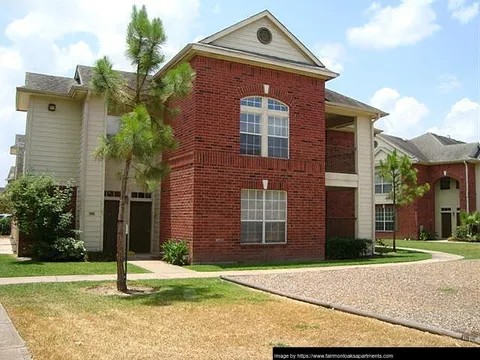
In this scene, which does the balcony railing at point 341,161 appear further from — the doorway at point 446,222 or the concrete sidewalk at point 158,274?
the doorway at point 446,222

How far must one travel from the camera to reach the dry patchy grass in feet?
19.1

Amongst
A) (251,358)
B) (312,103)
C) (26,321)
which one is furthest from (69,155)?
(251,358)

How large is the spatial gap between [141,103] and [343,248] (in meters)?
11.0

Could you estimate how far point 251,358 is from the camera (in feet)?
17.8

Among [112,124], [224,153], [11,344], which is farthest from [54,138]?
[11,344]

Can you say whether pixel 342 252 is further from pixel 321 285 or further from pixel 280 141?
pixel 321 285

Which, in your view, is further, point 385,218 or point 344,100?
point 385,218

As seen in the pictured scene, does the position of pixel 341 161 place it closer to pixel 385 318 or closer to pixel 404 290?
pixel 404 290

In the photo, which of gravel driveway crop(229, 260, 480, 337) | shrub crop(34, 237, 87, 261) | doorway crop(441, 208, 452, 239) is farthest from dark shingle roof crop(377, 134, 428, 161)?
shrub crop(34, 237, 87, 261)

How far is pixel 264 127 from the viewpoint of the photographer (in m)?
17.5

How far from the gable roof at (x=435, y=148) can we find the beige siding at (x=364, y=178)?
1746cm

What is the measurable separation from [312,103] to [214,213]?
598 centimetres

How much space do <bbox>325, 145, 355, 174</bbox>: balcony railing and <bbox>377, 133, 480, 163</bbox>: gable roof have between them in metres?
17.2

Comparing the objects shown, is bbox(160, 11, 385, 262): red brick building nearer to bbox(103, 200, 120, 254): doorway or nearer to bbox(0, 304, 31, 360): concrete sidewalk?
bbox(103, 200, 120, 254): doorway
